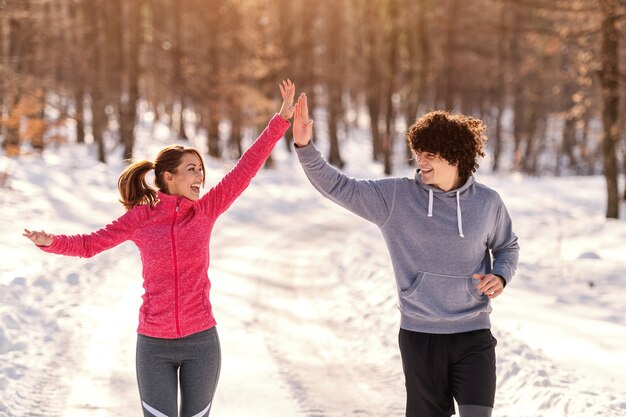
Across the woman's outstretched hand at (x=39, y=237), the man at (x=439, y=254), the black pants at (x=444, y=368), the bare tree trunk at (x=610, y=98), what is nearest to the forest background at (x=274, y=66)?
the bare tree trunk at (x=610, y=98)

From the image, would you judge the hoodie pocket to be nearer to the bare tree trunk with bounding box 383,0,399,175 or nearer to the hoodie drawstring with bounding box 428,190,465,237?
the hoodie drawstring with bounding box 428,190,465,237

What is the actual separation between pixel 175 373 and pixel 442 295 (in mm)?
1384

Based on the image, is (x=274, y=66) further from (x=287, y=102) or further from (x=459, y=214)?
(x=459, y=214)

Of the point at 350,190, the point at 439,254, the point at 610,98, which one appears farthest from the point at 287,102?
the point at 610,98

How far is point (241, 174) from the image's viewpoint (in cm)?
396

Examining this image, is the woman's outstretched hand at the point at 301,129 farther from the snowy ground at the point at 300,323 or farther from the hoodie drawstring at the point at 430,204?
the snowy ground at the point at 300,323

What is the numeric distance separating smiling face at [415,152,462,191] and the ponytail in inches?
54.9

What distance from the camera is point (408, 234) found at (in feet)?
11.8

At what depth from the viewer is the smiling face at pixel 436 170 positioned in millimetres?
3584

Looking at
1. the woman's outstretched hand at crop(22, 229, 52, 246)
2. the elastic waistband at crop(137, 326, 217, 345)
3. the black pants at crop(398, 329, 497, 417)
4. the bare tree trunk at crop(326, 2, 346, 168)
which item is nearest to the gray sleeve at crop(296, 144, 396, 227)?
the black pants at crop(398, 329, 497, 417)

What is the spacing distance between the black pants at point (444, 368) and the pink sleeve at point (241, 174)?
1226mm

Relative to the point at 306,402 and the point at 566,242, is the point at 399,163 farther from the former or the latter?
the point at 306,402

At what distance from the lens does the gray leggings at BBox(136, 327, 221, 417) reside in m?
3.53

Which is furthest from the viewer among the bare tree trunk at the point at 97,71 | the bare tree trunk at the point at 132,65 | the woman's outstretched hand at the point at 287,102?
the bare tree trunk at the point at 97,71
